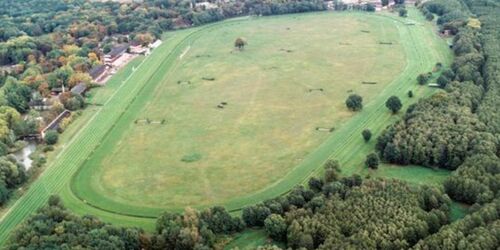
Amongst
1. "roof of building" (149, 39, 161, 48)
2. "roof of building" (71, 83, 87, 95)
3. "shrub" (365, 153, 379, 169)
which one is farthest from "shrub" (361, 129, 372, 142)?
"roof of building" (149, 39, 161, 48)

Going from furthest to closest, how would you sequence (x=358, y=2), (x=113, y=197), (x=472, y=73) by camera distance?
1. (x=358, y=2)
2. (x=472, y=73)
3. (x=113, y=197)

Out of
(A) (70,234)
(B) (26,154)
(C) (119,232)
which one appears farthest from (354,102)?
(A) (70,234)

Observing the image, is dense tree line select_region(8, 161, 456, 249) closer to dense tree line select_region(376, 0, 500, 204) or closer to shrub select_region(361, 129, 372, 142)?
dense tree line select_region(376, 0, 500, 204)

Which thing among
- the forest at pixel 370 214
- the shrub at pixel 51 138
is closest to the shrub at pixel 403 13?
the forest at pixel 370 214

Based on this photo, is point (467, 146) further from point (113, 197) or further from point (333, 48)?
point (333, 48)

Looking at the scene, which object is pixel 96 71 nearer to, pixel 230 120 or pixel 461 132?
pixel 230 120

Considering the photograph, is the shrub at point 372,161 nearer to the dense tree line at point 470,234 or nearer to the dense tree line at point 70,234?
the dense tree line at point 470,234

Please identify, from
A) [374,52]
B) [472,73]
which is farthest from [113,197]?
[374,52]
